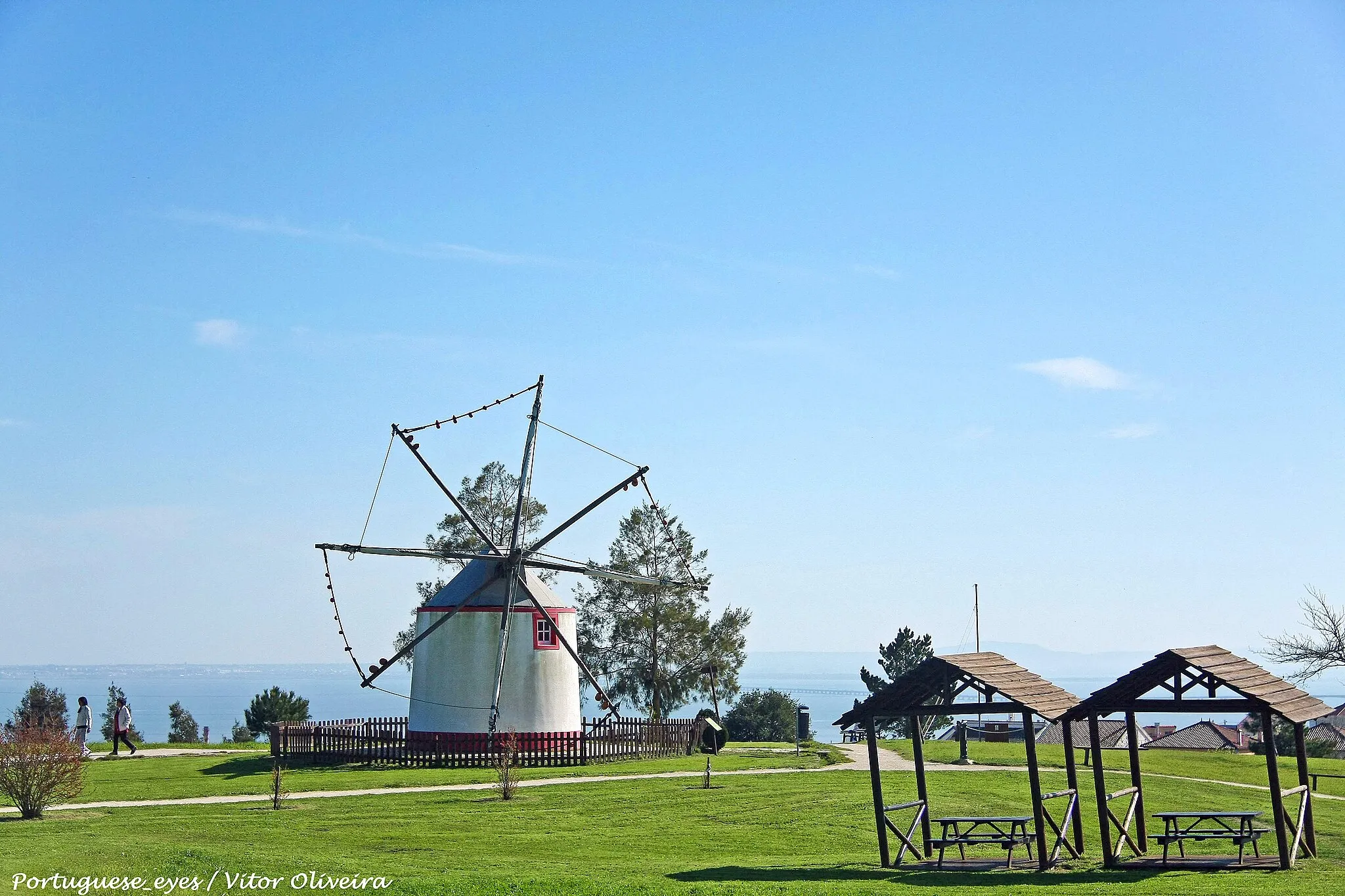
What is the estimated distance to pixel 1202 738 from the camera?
85.6 metres

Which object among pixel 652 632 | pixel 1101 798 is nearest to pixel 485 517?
pixel 652 632

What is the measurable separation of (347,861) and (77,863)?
3.30 metres

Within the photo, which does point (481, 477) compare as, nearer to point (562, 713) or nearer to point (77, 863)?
point (562, 713)

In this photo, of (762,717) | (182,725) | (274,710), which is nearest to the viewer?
(274,710)

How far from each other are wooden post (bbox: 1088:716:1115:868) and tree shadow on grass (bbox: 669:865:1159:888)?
41 centimetres

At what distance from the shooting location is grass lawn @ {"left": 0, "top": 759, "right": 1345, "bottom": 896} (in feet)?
52.9

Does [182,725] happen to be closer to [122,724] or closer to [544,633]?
[122,724]

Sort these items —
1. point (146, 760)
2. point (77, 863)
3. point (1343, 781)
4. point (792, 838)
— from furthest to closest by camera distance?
1. point (146, 760)
2. point (1343, 781)
3. point (792, 838)
4. point (77, 863)

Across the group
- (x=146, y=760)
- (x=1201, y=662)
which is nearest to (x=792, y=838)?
(x=1201, y=662)

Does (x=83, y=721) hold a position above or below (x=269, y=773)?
above

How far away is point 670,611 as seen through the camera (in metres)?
53.9

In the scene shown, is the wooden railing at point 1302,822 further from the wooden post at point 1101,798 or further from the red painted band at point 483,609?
the red painted band at point 483,609

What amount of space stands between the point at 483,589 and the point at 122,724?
10.3m

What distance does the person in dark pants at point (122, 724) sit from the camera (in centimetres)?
3509
